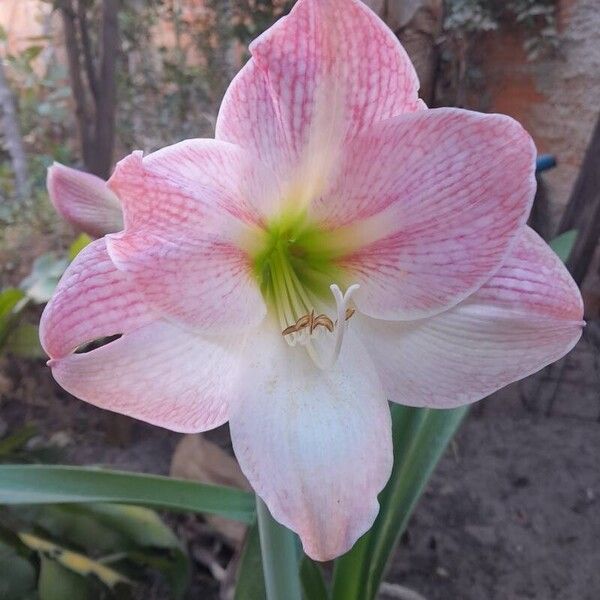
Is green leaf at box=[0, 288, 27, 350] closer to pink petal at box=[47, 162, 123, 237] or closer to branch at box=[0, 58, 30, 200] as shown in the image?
pink petal at box=[47, 162, 123, 237]

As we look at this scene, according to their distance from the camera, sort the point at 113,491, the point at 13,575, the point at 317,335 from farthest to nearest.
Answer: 1. the point at 13,575
2. the point at 113,491
3. the point at 317,335

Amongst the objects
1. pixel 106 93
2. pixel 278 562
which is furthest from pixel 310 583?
pixel 106 93

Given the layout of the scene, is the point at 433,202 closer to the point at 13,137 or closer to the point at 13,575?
the point at 13,575

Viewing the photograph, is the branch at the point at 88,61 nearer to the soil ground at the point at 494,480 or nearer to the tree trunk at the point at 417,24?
the soil ground at the point at 494,480

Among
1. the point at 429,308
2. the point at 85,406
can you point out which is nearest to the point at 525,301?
the point at 429,308

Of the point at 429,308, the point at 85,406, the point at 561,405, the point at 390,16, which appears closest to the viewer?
→ the point at 429,308

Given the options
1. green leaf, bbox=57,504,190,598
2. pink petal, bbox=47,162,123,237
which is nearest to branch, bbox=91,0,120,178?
green leaf, bbox=57,504,190,598

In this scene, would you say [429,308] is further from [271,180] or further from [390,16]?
[390,16]
